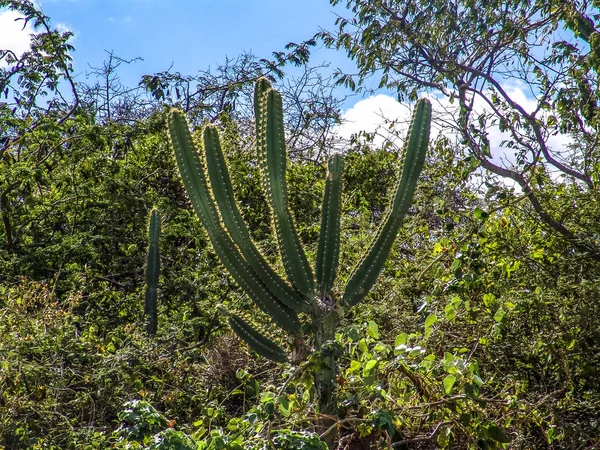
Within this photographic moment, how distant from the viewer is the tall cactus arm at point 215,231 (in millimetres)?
4926

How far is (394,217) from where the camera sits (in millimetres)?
5090

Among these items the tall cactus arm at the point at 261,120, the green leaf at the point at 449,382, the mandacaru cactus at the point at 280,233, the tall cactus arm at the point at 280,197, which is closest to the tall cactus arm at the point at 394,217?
the mandacaru cactus at the point at 280,233

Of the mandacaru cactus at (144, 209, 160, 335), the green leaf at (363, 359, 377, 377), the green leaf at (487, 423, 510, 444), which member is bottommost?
the green leaf at (487, 423, 510, 444)

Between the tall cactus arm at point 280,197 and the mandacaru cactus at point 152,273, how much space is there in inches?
121

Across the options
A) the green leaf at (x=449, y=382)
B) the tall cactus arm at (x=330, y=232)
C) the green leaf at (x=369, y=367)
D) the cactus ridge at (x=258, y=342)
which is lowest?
the green leaf at (x=449, y=382)

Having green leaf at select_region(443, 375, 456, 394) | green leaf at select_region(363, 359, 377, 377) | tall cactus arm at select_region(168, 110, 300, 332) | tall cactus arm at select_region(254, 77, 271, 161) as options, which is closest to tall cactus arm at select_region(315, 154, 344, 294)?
tall cactus arm at select_region(168, 110, 300, 332)

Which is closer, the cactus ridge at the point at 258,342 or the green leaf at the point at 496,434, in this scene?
the green leaf at the point at 496,434

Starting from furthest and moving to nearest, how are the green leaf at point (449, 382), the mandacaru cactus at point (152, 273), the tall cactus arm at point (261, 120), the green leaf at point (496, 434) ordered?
the mandacaru cactus at point (152, 273)
the tall cactus arm at point (261, 120)
the green leaf at point (496, 434)
the green leaf at point (449, 382)

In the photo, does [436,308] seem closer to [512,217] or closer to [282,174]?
[512,217]

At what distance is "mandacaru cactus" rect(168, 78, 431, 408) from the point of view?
4922mm

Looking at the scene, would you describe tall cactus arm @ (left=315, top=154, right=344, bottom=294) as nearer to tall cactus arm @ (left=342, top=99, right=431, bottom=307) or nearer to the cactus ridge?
tall cactus arm @ (left=342, top=99, right=431, bottom=307)

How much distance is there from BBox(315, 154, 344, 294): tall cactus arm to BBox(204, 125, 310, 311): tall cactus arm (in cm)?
20

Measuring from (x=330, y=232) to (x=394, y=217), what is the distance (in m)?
0.42

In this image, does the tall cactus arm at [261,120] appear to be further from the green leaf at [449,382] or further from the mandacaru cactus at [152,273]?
the mandacaru cactus at [152,273]
